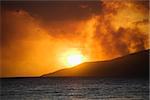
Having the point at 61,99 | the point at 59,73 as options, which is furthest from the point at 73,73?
the point at 61,99

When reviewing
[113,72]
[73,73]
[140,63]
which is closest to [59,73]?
[73,73]

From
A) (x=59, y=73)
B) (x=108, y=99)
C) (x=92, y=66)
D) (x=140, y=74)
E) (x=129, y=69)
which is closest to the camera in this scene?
(x=108, y=99)

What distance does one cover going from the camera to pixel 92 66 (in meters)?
180

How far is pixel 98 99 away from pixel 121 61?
12484cm

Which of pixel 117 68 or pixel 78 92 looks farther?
pixel 117 68

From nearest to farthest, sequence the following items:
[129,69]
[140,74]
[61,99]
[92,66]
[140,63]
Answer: [61,99], [140,74], [140,63], [129,69], [92,66]

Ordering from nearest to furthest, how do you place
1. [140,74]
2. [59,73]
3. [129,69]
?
[140,74], [129,69], [59,73]

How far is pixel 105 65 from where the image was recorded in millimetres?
182750

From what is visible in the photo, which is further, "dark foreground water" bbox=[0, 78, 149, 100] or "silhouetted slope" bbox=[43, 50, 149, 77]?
"silhouetted slope" bbox=[43, 50, 149, 77]

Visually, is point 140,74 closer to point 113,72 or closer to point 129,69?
point 129,69

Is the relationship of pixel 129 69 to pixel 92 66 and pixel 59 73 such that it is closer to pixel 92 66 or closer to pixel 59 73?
pixel 92 66

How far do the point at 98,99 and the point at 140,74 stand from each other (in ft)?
328

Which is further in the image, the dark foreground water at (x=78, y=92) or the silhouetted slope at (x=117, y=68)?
the silhouetted slope at (x=117, y=68)

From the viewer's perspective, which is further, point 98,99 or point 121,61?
point 121,61
